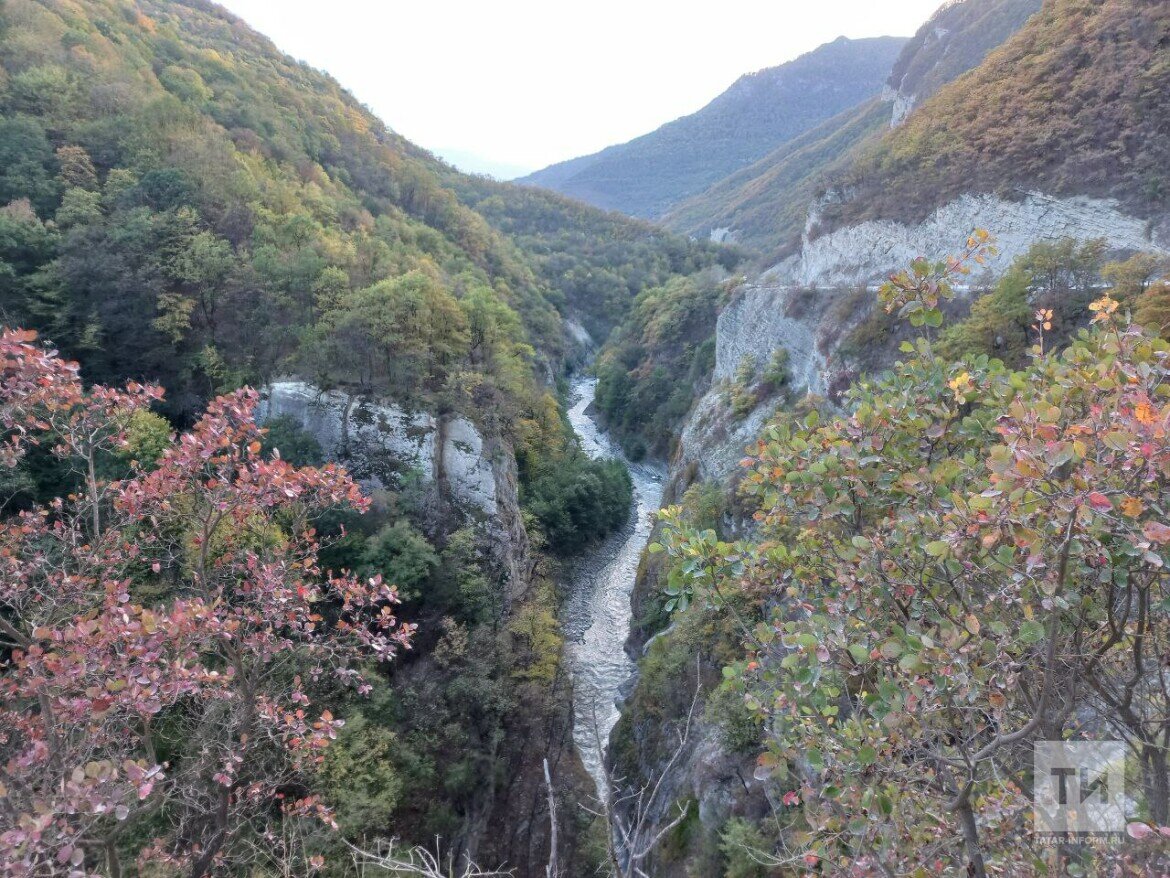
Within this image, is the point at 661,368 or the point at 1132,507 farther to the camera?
the point at 661,368

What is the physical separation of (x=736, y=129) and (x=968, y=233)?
183m

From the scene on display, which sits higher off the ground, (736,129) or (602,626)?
(736,129)

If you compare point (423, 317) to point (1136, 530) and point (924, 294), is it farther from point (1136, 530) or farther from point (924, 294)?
point (1136, 530)

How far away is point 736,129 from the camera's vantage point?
179m

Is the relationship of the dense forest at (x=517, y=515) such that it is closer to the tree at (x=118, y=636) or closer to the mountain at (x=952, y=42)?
the tree at (x=118, y=636)

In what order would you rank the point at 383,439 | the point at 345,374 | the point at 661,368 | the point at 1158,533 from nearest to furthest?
the point at 1158,533 → the point at 383,439 → the point at 345,374 → the point at 661,368

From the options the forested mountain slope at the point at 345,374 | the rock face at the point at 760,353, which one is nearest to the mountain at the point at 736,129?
the rock face at the point at 760,353

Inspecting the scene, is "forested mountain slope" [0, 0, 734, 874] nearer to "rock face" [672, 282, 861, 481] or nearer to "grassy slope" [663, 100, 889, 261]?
"rock face" [672, 282, 861, 481]

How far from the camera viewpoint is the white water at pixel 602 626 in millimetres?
22016

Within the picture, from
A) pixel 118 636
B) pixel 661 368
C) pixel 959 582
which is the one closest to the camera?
pixel 959 582

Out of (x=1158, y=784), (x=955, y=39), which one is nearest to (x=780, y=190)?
(x=955, y=39)

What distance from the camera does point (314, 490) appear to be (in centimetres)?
712

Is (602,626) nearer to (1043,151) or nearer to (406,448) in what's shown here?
(406,448)
